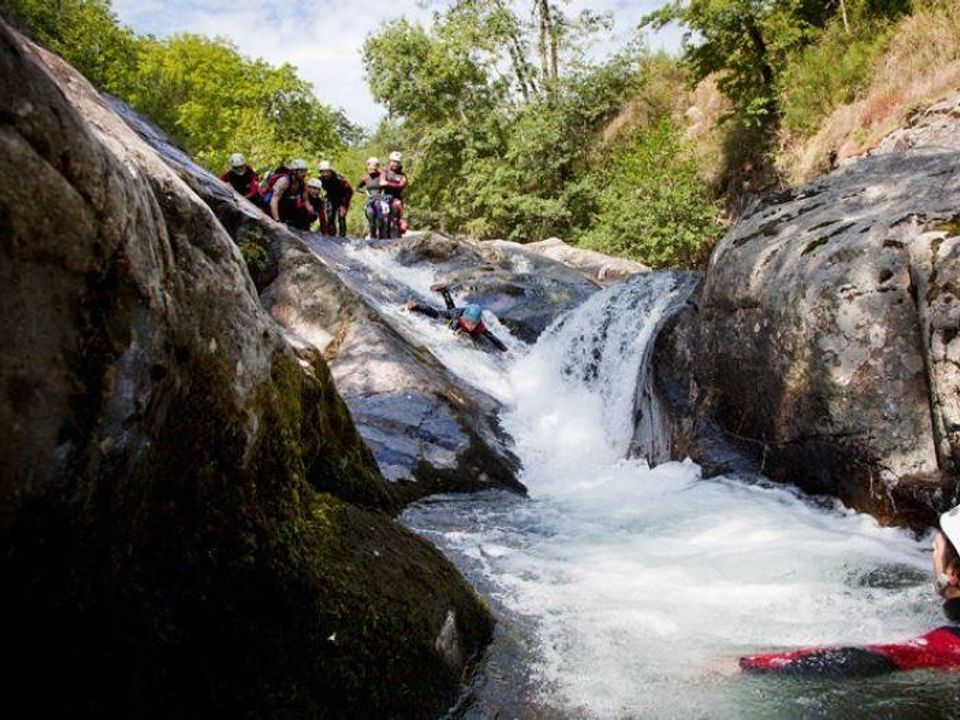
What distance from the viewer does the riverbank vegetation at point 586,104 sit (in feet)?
52.3

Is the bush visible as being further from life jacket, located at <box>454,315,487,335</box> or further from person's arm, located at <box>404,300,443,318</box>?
person's arm, located at <box>404,300,443,318</box>

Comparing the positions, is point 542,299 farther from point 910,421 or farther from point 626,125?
point 626,125

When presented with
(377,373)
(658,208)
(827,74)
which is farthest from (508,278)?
(827,74)

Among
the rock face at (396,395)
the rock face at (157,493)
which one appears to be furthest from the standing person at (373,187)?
the rock face at (157,493)

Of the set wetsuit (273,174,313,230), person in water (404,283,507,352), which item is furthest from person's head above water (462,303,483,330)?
wetsuit (273,174,313,230)

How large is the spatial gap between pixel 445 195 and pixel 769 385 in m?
22.7

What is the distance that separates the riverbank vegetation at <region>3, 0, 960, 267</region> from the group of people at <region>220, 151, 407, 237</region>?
6.25 metres

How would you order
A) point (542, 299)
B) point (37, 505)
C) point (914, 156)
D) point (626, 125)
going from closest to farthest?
point (37, 505) → point (914, 156) → point (542, 299) → point (626, 125)

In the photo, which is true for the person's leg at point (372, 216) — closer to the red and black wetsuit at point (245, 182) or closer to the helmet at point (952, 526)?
the red and black wetsuit at point (245, 182)

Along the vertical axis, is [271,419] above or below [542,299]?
below

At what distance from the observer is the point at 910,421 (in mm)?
5137

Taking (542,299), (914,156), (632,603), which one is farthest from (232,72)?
(632,603)

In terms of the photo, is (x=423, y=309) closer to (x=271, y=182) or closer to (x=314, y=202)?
(x=271, y=182)

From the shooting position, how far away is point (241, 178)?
1330 centimetres
